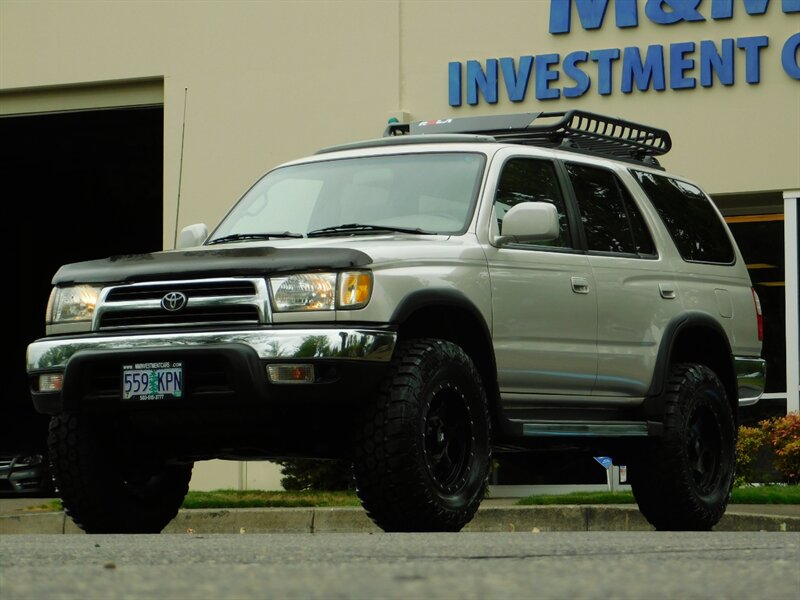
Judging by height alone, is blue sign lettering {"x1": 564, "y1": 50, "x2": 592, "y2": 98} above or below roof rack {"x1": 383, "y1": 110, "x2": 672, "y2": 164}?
above

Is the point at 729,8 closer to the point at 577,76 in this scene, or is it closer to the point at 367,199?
the point at 577,76

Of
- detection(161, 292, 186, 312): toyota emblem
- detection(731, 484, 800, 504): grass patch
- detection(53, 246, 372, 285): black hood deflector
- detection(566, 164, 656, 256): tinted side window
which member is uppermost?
detection(566, 164, 656, 256): tinted side window

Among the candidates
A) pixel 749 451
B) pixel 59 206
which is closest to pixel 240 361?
pixel 749 451

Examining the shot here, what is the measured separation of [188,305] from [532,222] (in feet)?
5.73

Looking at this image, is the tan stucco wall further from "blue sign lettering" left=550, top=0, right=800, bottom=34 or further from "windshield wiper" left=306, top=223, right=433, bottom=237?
"windshield wiper" left=306, top=223, right=433, bottom=237

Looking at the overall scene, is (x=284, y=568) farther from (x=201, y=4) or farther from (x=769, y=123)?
(x=201, y=4)

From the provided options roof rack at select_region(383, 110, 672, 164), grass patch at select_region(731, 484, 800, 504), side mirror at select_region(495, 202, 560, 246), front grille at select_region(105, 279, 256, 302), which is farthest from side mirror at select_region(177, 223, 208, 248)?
grass patch at select_region(731, 484, 800, 504)

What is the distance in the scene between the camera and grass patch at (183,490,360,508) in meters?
14.0

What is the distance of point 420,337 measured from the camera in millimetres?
7766

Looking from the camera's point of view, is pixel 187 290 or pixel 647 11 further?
pixel 647 11

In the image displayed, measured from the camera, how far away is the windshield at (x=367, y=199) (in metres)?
8.31

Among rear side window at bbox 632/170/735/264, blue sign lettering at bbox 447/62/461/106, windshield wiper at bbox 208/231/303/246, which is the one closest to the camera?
windshield wiper at bbox 208/231/303/246

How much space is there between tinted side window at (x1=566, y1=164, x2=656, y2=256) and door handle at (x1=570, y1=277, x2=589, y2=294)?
0.35 meters

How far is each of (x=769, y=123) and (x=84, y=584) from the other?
13.5m
